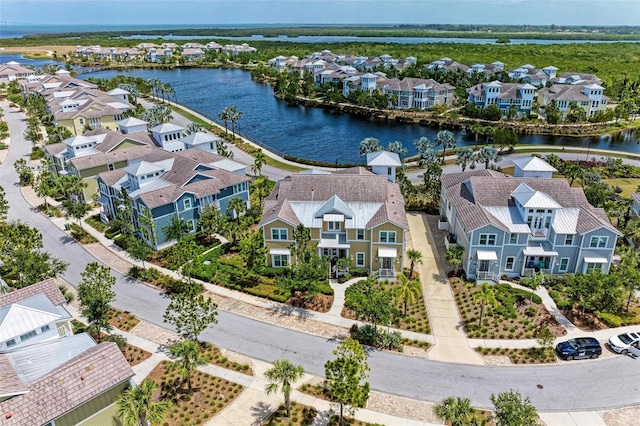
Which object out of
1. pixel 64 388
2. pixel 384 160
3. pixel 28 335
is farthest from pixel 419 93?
pixel 64 388

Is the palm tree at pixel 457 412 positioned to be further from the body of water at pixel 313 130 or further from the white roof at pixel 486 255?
the body of water at pixel 313 130

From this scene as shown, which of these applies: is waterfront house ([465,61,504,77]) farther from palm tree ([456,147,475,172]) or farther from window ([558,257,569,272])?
window ([558,257,569,272])

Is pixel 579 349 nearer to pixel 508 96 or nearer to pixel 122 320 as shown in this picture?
pixel 122 320

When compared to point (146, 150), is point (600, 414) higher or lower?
lower

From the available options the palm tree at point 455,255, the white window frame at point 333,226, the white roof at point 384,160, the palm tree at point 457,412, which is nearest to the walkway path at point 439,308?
the palm tree at point 455,255

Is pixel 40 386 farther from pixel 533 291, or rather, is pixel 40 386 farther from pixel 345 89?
pixel 345 89

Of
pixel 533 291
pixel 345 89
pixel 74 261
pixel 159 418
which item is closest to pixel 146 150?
pixel 74 261

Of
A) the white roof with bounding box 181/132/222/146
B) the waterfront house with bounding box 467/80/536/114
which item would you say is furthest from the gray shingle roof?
the waterfront house with bounding box 467/80/536/114
